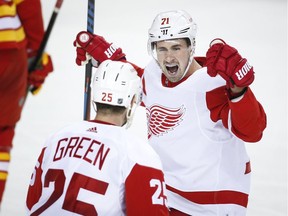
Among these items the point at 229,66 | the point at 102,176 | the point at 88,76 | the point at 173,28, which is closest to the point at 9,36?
the point at 102,176

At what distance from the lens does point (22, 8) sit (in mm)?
1858

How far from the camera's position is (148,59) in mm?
5707

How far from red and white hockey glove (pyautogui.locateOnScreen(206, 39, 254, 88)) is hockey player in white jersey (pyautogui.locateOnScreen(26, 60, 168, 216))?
14.7 inches

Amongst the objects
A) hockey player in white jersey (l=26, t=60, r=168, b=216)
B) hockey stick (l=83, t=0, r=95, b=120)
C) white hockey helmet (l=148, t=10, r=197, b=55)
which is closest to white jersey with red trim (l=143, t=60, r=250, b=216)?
white hockey helmet (l=148, t=10, r=197, b=55)

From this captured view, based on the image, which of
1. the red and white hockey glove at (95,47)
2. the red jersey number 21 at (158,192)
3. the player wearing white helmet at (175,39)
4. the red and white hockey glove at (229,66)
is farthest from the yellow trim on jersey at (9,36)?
the red and white hockey glove at (95,47)

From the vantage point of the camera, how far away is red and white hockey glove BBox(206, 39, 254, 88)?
222cm

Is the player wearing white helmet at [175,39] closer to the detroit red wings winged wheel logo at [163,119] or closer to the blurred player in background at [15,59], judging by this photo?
the detroit red wings winged wheel logo at [163,119]

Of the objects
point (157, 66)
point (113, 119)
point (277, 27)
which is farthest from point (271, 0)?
point (113, 119)

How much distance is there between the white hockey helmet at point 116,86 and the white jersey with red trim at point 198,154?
17.5 inches

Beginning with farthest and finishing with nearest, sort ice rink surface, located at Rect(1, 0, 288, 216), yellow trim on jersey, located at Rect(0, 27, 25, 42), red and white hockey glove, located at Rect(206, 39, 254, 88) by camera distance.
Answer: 1. ice rink surface, located at Rect(1, 0, 288, 216)
2. red and white hockey glove, located at Rect(206, 39, 254, 88)
3. yellow trim on jersey, located at Rect(0, 27, 25, 42)

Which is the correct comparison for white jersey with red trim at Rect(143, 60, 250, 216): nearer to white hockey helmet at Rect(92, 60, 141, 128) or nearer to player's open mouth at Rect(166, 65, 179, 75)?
player's open mouth at Rect(166, 65, 179, 75)

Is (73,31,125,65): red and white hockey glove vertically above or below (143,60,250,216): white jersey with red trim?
above

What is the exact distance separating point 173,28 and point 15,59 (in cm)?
87

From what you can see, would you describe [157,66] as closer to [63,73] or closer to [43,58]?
[43,58]
